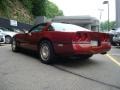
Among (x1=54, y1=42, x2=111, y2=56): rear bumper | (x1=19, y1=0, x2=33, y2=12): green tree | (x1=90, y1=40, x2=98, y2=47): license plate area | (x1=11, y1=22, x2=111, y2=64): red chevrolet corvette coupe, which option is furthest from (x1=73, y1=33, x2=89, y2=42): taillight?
(x1=19, y1=0, x2=33, y2=12): green tree

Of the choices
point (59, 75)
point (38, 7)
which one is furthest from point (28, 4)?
point (59, 75)

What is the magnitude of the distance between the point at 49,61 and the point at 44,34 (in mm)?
964

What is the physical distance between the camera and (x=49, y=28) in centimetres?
895

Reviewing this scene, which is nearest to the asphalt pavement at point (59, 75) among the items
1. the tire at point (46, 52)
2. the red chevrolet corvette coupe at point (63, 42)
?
the tire at point (46, 52)

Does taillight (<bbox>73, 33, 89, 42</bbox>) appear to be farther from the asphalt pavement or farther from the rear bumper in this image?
the asphalt pavement

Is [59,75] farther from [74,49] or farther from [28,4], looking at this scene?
[28,4]

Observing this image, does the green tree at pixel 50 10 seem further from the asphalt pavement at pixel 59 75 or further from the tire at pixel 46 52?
the asphalt pavement at pixel 59 75

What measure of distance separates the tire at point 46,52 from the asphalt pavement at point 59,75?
8.3 inches

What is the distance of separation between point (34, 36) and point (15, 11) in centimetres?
3000

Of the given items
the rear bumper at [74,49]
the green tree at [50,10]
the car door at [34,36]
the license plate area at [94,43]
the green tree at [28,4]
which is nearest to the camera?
the rear bumper at [74,49]

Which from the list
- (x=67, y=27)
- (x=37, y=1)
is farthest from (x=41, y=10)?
(x=67, y=27)

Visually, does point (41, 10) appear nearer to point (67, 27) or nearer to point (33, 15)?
point (33, 15)

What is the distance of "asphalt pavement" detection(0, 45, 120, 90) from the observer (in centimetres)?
574

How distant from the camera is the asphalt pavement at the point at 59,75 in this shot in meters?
5.74
